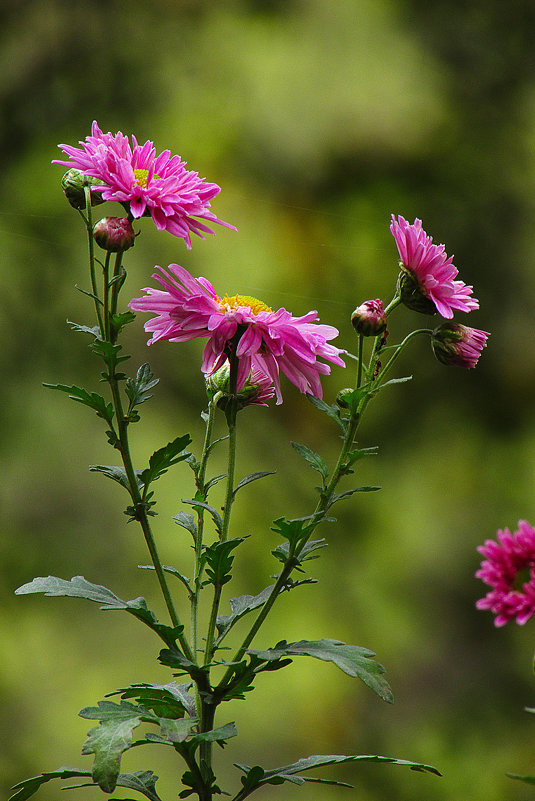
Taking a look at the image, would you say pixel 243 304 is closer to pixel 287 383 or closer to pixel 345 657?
pixel 345 657

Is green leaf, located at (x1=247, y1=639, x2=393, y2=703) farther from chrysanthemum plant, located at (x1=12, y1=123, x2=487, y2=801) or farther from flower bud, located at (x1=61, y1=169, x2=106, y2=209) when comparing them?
flower bud, located at (x1=61, y1=169, x2=106, y2=209)

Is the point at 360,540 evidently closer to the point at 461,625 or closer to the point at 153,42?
the point at 461,625

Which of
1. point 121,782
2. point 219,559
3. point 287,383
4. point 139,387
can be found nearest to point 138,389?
point 139,387

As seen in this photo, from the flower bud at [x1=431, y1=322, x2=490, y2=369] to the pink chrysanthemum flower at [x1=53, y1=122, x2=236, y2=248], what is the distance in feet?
0.51

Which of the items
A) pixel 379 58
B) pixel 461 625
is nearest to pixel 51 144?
pixel 379 58

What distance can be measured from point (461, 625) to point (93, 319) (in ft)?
2.64

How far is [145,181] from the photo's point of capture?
1.63ft

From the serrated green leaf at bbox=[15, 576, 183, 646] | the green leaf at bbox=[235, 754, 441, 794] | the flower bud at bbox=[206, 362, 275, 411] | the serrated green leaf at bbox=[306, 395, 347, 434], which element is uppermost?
the flower bud at bbox=[206, 362, 275, 411]

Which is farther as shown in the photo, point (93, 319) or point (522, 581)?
point (93, 319)

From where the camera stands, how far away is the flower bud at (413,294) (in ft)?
1.59

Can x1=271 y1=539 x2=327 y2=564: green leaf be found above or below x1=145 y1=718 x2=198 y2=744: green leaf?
above

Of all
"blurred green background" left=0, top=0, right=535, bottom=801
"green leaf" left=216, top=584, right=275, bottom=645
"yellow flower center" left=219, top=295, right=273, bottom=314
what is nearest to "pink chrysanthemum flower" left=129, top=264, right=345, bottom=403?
"yellow flower center" left=219, top=295, right=273, bottom=314

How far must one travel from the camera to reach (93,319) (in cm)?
141

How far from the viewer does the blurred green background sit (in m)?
1.26
